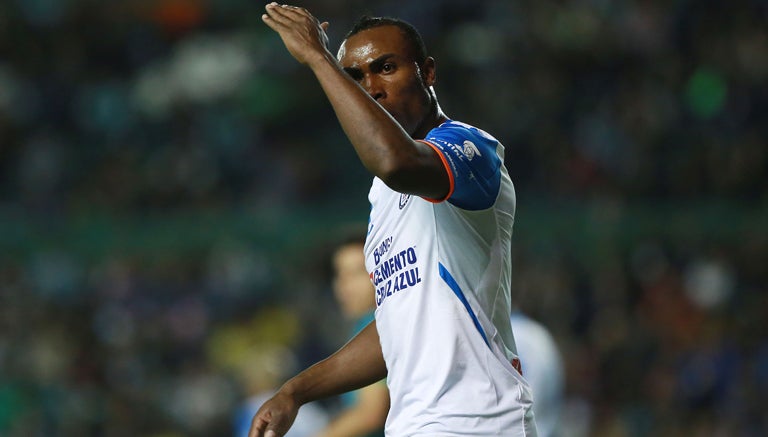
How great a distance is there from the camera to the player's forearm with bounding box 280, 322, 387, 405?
11.6 ft

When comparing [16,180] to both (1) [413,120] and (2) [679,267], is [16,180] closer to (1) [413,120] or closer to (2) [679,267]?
(2) [679,267]

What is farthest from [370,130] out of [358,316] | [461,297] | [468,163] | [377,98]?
[358,316]

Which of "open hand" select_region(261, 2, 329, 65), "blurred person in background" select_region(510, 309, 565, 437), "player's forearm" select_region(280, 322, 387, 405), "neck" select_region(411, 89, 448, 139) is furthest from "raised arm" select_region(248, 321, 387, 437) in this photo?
"blurred person in background" select_region(510, 309, 565, 437)

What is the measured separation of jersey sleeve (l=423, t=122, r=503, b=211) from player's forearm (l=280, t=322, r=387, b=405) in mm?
708

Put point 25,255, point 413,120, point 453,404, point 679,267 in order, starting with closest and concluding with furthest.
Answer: point 453,404 < point 413,120 < point 679,267 < point 25,255

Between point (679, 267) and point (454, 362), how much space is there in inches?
334

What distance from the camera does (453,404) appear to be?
120 inches

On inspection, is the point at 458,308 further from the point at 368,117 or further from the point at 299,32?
the point at 299,32

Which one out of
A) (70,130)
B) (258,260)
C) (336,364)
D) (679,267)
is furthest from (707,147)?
(336,364)

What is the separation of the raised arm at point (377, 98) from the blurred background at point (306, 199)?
23.0ft

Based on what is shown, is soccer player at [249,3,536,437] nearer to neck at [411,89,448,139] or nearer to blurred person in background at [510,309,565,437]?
neck at [411,89,448,139]

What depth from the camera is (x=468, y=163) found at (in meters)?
2.96

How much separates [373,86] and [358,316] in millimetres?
2464

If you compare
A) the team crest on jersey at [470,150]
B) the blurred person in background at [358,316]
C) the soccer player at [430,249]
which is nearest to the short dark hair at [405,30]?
the soccer player at [430,249]
